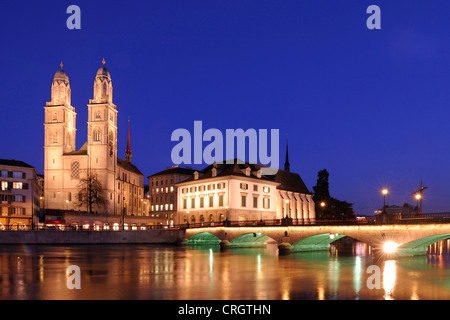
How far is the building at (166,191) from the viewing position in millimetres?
131375

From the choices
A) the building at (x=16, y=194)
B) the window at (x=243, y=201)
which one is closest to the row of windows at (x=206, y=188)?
the window at (x=243, y=201)

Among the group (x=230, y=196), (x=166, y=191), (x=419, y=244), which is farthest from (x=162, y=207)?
(x=419, y=244)

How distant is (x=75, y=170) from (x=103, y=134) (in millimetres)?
10998

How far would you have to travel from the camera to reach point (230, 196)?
87625 mm

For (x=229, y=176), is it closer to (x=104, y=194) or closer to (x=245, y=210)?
(x=245, y=210)

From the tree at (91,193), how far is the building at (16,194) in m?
15.4

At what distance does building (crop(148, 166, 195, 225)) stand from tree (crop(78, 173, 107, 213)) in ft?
70.8

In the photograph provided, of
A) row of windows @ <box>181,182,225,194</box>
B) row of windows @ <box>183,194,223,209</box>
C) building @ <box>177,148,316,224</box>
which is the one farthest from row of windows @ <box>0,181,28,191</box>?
row of windows @ <box>183,194,223,209</box>

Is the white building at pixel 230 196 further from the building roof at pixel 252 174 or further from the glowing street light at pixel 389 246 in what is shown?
the glowing street light at pixel 389 246

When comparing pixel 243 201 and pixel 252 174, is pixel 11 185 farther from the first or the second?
pixel 252 174

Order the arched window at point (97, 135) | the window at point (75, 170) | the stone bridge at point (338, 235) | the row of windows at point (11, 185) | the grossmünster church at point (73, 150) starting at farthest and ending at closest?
1. the arched window at point (97, 135)
2. the window at point (75, 170)
3. the grossmünster church at point (73, 150)
4. the row of windows at point (11, 185)
5. the stone bridge at point (338, 235)

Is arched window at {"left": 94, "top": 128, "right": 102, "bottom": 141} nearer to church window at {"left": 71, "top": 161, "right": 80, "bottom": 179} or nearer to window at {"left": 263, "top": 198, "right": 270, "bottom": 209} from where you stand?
church window at {"left": 71, "top": 161, "right": 80, "bottom": 179}

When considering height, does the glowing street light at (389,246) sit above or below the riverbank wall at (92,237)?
above
